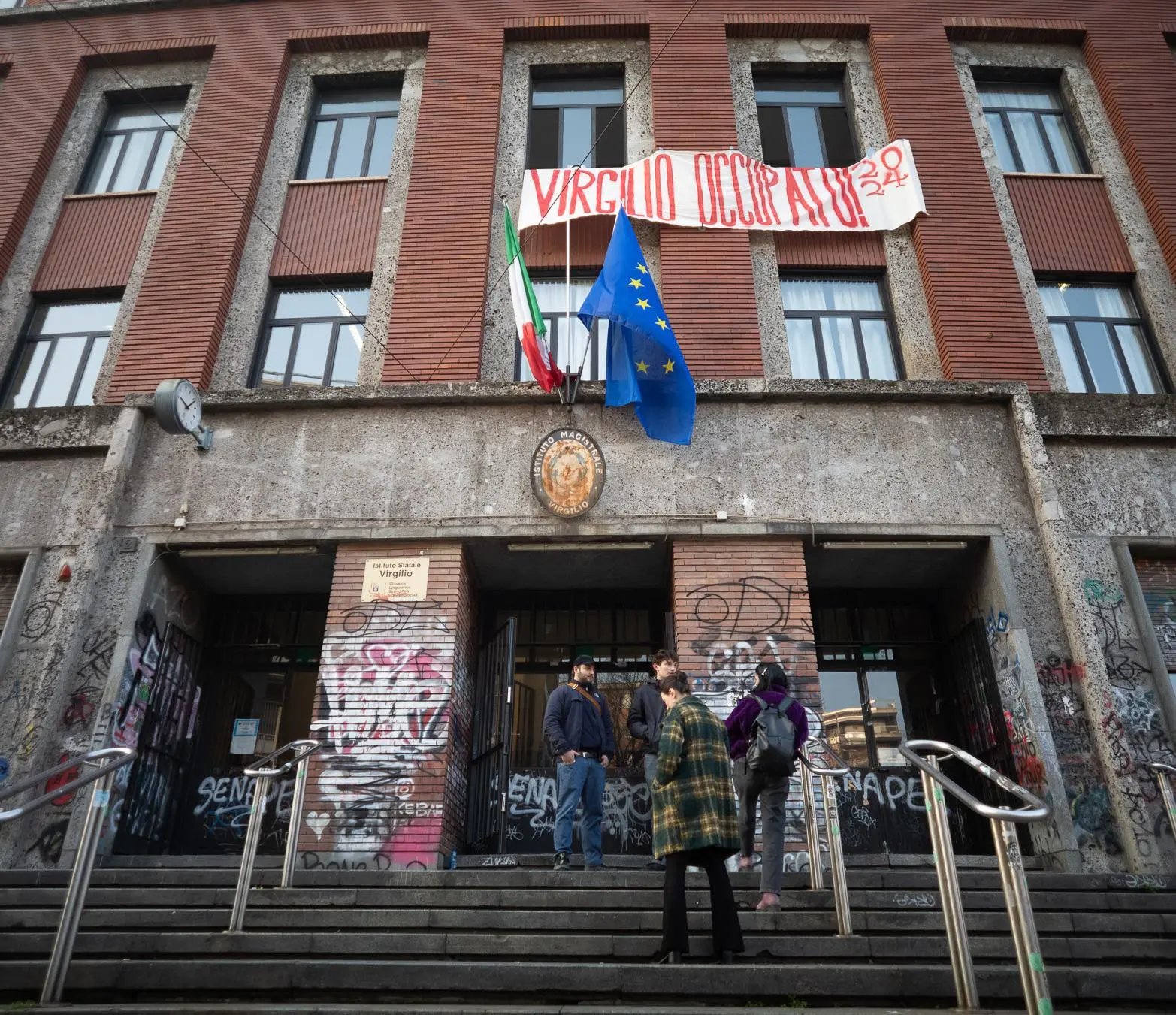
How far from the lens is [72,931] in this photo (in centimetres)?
461

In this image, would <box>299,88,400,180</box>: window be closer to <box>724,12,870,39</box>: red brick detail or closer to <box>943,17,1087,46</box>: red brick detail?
<box>724,12,870,39</box>: red brick detail

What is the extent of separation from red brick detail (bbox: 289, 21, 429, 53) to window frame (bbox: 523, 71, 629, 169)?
→ 1856 mm

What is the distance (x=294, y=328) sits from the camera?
37.8ft

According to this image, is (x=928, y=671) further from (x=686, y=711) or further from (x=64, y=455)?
(x=64, y=455)

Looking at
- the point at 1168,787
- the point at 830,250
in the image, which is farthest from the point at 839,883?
the point at 830,250

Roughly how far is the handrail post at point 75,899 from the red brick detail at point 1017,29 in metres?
14.4

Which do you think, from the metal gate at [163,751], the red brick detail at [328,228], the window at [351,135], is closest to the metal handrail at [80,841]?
the metal gate at [163,751]

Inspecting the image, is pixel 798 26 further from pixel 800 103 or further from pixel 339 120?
pixel 339 120

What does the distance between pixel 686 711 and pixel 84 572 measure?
721cm

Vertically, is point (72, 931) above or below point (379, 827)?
below

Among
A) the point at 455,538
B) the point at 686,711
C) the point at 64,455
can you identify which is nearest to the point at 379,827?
the point at 455,538

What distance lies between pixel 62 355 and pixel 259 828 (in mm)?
8425

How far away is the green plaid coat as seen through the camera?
4859 millimetres

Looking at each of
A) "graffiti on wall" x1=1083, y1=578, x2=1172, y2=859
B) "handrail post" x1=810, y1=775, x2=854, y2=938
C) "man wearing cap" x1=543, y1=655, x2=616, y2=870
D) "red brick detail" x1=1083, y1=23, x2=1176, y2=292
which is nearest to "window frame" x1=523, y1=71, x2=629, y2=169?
"red brick detail" x1=1083, y1=23, x2=1176, y2=292
